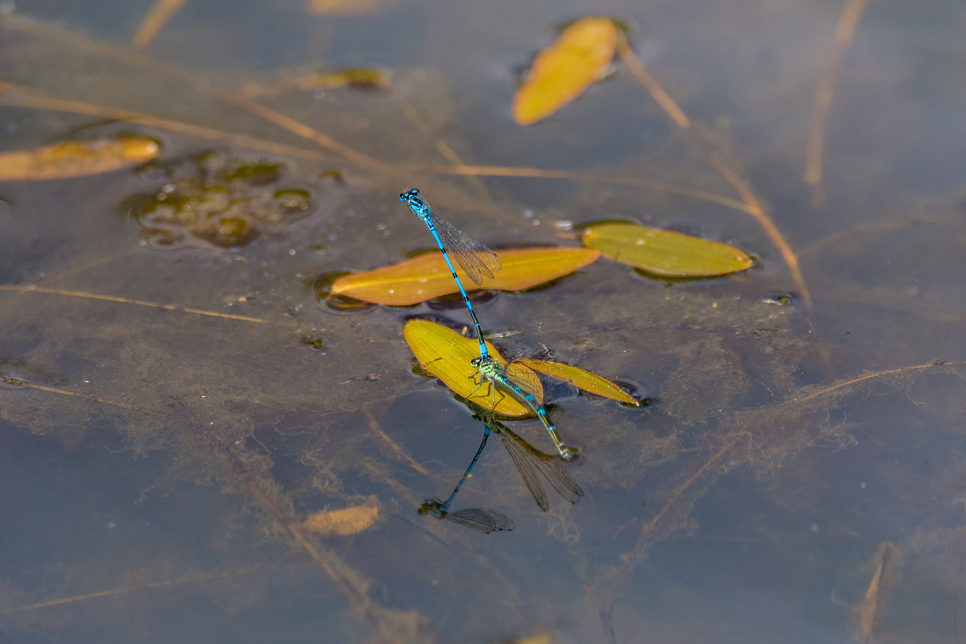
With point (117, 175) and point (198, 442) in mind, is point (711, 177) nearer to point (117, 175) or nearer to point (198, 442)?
point (198, 442)

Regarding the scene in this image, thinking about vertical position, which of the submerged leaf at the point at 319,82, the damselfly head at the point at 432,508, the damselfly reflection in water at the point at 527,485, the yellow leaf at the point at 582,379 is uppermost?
the submerged leaf at the point at 319,82

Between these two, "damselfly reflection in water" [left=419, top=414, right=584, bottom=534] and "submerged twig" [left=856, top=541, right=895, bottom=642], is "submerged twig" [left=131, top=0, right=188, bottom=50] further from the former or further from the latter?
"submerged twig" [left=856, top=541, right=895, bottom=642]

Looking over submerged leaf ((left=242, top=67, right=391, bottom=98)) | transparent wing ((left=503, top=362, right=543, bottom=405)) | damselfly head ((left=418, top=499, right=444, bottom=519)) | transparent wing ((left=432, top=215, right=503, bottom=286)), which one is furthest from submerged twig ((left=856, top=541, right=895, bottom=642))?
submerged leaf ((left=242, top=67, right=391, bottom=98))

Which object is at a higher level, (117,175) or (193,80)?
(193,80)

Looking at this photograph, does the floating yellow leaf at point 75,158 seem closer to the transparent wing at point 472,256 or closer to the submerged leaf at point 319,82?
the submerged leaf at point 319,82

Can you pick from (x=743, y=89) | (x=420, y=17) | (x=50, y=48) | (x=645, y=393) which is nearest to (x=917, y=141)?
(x=743, y=89)

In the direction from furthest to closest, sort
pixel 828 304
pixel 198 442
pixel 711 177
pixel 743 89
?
pixel 743 89 < pixel 711 177 < pixel 828 304 < pixel 198 442

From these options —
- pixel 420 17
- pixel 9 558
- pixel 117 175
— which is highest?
pixel 420 17

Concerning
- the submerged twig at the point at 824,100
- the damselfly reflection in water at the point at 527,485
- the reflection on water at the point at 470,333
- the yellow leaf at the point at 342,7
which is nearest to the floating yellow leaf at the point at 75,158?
the reflection on water at the point at 470,333
